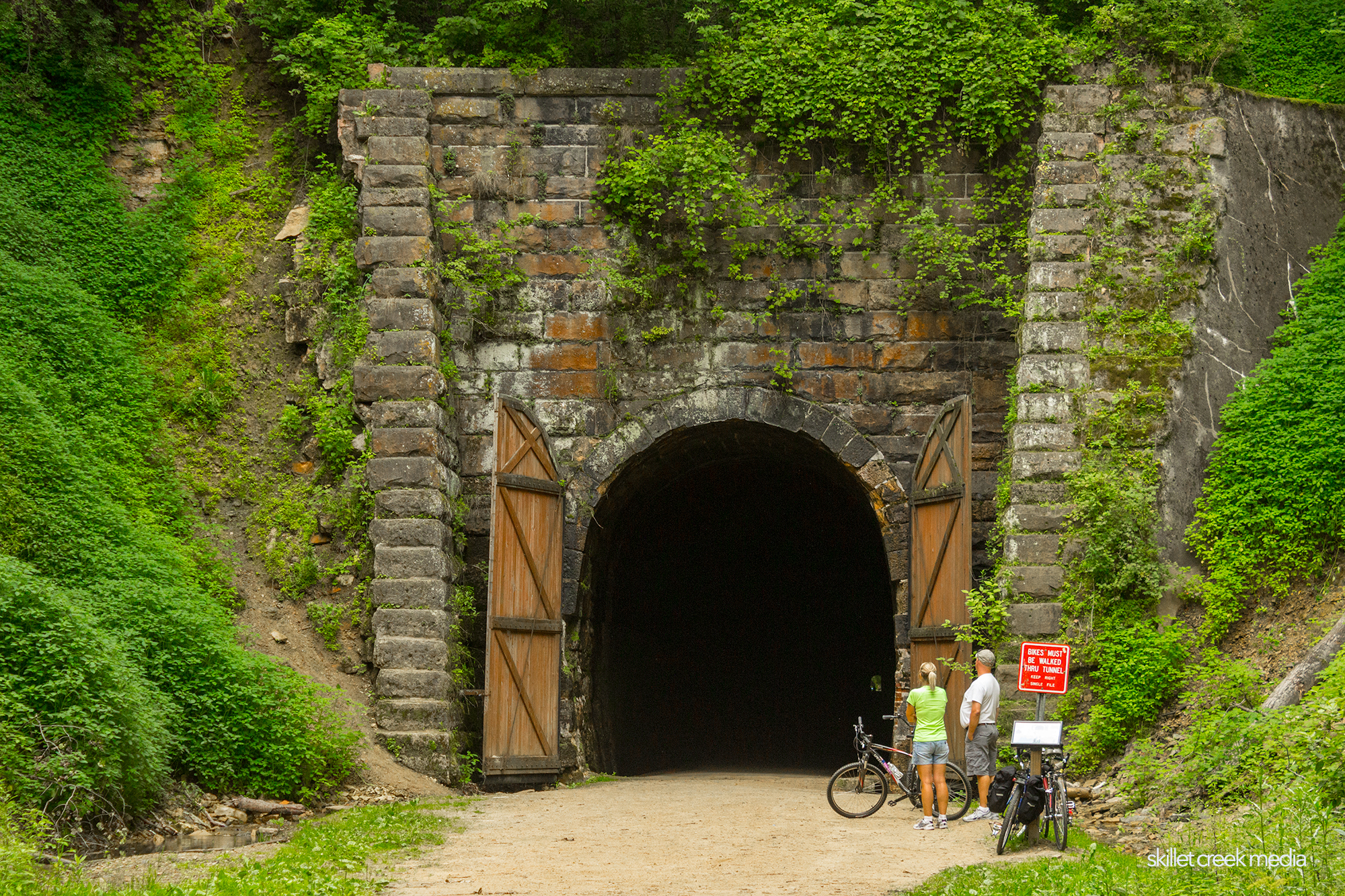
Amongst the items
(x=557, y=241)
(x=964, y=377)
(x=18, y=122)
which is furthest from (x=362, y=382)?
(x=964, y=377)

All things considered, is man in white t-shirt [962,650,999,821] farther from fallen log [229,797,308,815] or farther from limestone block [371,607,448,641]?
fallen log [229,797,308,815]

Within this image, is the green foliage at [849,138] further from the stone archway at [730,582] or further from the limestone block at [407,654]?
the limestone block at [407,654]

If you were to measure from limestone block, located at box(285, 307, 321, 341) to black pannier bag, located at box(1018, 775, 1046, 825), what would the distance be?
7.36 metres

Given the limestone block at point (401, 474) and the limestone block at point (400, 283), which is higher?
the limestone block at point (400, 283)

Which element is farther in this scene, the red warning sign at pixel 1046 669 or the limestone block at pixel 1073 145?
the limestone block at pixel 1073 145

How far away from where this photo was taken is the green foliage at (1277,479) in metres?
8.95

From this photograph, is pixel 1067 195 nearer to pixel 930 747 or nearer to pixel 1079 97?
pixel 1079 97

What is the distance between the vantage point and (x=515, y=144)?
1137cm

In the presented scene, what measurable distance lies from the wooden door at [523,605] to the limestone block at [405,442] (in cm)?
58

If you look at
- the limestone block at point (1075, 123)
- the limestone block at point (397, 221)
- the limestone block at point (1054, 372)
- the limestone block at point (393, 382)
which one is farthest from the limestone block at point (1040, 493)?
the limestone block at point (397, 221)

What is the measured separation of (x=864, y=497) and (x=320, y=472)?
5.42 m

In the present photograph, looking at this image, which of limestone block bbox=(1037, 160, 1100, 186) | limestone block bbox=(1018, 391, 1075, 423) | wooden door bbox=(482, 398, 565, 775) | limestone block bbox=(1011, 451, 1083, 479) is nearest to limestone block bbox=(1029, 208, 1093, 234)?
limestone block bbox=(1037, 160, 1100, 186)

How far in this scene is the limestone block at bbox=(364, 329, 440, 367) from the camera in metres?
10.5

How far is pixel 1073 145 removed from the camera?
34.6 ft
